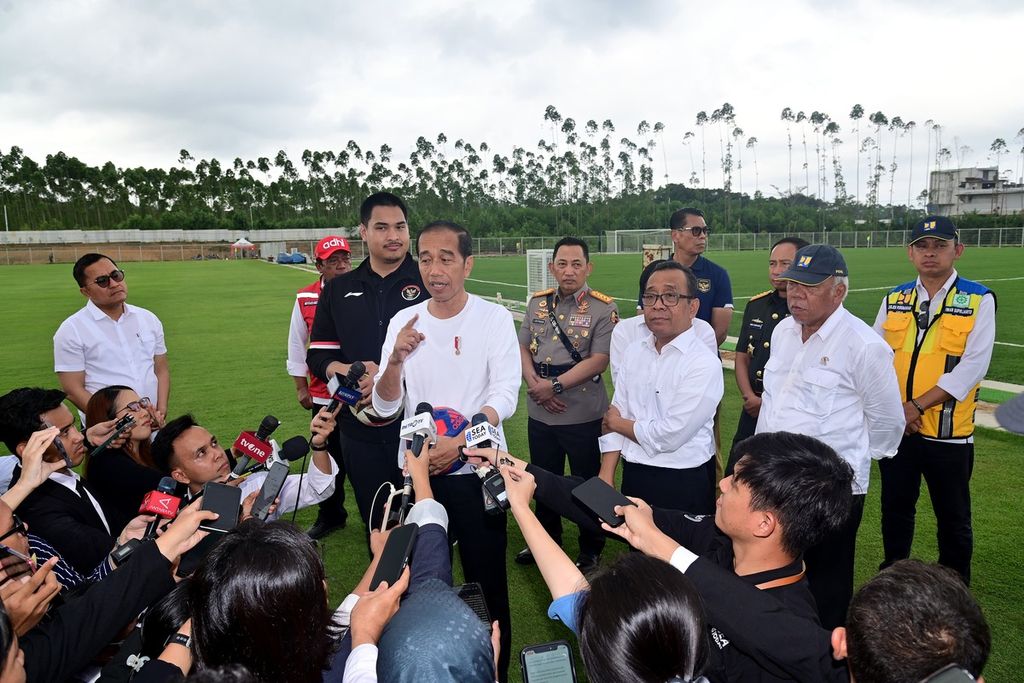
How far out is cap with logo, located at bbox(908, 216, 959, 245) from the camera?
377 centimetres

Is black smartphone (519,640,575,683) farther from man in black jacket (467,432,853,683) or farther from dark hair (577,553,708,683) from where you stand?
man in black jacket (467,432,853,683)

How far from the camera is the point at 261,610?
144cm

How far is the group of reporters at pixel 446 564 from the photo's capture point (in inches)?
54.1

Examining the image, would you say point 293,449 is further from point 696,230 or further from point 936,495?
point 696,230

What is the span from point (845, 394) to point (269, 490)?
2604mm

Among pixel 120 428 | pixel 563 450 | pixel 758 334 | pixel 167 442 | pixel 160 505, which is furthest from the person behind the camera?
pixel 758 334

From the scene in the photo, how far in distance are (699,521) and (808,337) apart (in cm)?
138

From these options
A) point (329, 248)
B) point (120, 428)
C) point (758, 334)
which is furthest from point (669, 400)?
point (329, 248)

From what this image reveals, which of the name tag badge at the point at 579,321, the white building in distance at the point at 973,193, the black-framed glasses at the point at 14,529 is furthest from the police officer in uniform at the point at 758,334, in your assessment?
the white building in distance at the point at 973,193

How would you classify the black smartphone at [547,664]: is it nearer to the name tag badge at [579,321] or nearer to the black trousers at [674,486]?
the black trousers at [674,486]

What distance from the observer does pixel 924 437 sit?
3.73 metres

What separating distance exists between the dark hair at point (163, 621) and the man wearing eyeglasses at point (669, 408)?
2113mm

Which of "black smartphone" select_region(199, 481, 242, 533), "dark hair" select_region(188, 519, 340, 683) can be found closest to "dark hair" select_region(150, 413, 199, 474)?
"black smartphone" select_region(199, 481, 242, 533)

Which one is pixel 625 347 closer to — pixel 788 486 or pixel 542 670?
pixel 788 486
